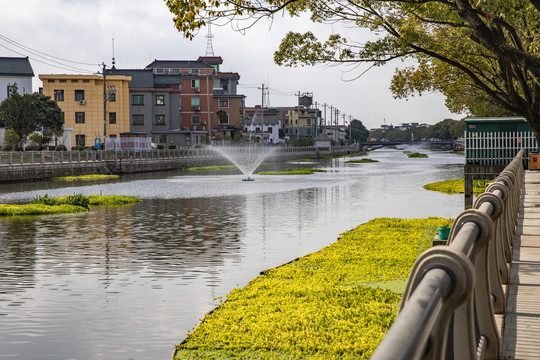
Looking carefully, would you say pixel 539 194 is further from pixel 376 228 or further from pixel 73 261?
pixel 73 261

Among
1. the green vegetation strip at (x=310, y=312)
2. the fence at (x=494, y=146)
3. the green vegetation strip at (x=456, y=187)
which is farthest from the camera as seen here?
the green vegetation strip at (x=456, y=187)

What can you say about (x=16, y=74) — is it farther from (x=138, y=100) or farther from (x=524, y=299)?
(x=524, y=299)

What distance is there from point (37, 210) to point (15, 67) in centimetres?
7198

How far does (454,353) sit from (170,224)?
68.7 ft

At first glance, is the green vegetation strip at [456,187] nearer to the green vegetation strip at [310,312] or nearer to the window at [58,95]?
the green vegetation strip at [310,312]

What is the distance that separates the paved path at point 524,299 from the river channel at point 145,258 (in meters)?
4.66

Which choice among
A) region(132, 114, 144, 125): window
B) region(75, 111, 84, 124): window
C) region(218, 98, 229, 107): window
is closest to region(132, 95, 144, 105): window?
region(132, 114, 144, 125): window

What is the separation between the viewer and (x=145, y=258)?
1652 centimetres

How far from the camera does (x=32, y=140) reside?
63750 mm

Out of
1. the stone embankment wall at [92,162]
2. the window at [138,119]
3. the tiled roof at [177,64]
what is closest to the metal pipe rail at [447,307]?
the stone embankment wall at [92,162]

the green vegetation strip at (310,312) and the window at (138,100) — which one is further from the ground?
the window at (138,100)

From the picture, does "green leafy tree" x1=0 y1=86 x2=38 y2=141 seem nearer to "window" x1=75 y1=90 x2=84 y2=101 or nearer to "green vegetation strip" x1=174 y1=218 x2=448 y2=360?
"window" x1=75 y1=90 x2=84 y2=101

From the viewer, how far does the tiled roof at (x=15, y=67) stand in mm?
91375

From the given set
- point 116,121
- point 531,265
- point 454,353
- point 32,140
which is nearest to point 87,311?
point 531,265
